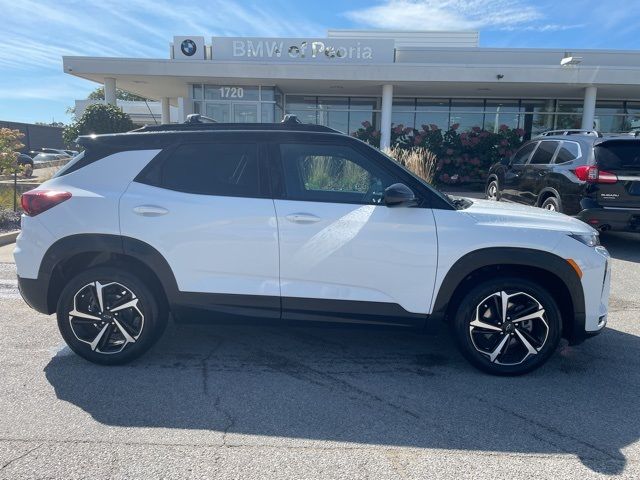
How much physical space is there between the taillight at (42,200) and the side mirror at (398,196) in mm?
2433

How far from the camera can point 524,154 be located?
9.96 m

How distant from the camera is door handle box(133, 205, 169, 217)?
3766 millimetres

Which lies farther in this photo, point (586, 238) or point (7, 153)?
point (7, 153)

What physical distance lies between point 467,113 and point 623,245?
41.5 ft

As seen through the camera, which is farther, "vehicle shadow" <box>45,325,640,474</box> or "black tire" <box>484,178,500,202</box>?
"black tire" <box>484,178,500,202</box>

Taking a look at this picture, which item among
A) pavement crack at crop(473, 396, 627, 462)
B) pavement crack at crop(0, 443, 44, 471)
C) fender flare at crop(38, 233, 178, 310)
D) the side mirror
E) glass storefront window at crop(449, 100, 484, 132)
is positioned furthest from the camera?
glass storefront window at crop(449, 100, 484, 132)

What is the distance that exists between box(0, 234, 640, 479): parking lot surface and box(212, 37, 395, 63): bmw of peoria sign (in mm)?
15268

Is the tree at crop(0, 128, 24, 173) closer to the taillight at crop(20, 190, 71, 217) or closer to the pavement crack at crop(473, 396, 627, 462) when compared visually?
the taillight at crop(20, 190, 71, 217)

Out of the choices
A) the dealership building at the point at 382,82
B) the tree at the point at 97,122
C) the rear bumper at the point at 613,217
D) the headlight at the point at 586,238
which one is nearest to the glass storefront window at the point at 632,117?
the dealership building at the point at 382,82

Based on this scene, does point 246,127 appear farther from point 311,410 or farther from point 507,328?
point 507,328

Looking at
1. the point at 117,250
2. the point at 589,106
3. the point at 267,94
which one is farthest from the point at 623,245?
the point at 267,94

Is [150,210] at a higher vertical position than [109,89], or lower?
lower

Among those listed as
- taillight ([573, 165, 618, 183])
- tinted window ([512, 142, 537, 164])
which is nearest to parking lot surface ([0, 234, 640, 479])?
taillight ([573, 165, 618, 183])

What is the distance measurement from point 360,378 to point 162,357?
1646 millimetres
